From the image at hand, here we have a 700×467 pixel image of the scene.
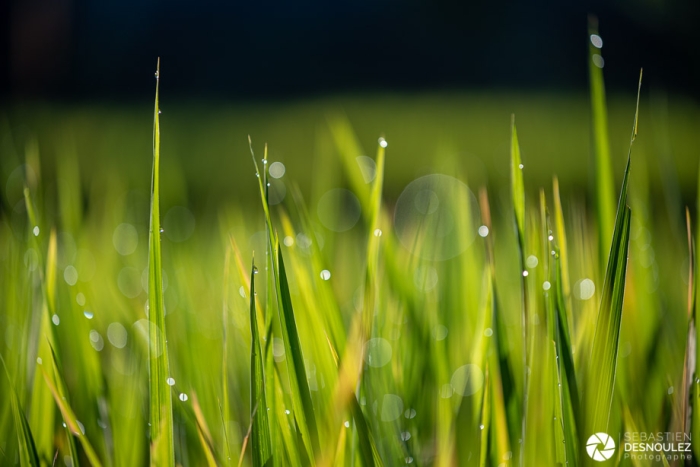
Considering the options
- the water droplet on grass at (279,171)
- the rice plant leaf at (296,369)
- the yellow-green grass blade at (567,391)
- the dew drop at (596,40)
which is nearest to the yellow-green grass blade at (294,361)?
the rice plant leaf at (296,369)

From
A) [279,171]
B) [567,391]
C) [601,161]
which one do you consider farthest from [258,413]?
[279,171]

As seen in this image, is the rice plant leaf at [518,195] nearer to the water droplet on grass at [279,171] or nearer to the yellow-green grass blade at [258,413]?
the yellow-green grass blade at [258,413]

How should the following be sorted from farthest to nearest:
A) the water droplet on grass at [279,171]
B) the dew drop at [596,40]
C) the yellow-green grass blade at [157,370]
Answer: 1. the water droplet on grass at [279,171]
2. the dew drop at [596,40]
3. the yellow-green grass blade at [157,370]

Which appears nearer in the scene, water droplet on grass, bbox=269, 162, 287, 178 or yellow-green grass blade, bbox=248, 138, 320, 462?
yellow-green grass blade, bbox=248, 138, 320, 462

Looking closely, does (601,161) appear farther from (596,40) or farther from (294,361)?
(294,361)

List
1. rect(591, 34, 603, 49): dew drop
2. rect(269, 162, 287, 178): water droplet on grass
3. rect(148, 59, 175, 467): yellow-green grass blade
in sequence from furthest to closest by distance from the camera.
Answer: rect(269, 162, 287, 178): water droplet on grass → rect(591, 34, 603, 49): dew drop → rect(148, 59, 175, 467): yellow-green grass blade

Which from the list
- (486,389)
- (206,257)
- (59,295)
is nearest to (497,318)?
(486,389)

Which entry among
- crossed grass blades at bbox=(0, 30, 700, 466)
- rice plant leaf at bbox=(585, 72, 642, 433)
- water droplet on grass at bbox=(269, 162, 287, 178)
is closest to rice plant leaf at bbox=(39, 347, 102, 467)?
crossed grass blades at bbox=(0, 30, 700, 466)

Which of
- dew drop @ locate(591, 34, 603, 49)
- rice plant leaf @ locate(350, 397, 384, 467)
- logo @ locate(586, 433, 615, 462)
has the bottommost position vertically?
logo @ locate(586, 433, 615, 462)

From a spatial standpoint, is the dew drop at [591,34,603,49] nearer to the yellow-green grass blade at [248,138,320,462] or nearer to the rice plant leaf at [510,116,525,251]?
the rice plant leaf at [510,116,525,251]
